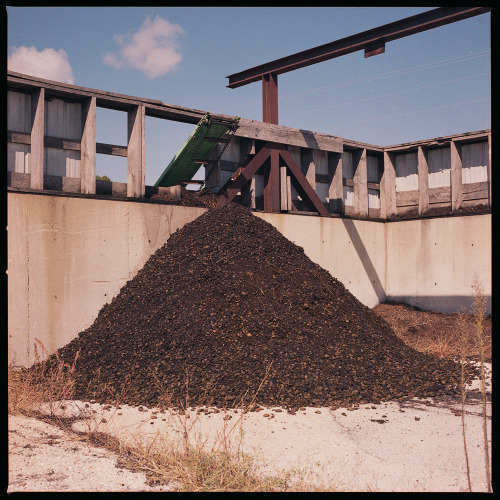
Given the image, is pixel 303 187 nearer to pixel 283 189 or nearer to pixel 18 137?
pixel 283 189

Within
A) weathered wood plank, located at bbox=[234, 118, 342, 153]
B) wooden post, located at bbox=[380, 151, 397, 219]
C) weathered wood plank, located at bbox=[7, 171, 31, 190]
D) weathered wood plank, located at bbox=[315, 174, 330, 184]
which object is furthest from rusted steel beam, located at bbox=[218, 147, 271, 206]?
wooden post, located at bbox=[380, 151, 397, 219]

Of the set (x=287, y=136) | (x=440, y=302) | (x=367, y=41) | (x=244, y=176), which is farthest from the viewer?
(x=440, y=302)

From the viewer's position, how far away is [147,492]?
10.5 feet

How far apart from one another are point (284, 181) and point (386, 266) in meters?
3.83

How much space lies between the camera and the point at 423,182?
41.9 ft

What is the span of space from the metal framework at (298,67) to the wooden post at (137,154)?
6.30 feet

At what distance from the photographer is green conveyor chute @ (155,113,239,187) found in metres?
9.89

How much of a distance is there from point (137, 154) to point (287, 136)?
376 centimetres

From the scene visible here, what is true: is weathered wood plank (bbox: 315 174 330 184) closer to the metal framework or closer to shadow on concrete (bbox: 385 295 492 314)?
the metal framework

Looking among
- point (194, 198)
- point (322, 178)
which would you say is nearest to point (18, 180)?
point (194, 198)

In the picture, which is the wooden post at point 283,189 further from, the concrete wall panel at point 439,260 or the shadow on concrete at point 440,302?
the shadow on concrete at point 440,302

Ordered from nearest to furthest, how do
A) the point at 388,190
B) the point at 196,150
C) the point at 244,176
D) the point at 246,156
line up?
the point at 196,150, the point at 244,176, the point at 246,156, the point at 388,190

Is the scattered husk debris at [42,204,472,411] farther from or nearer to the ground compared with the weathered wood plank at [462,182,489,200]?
nearer to the ground
